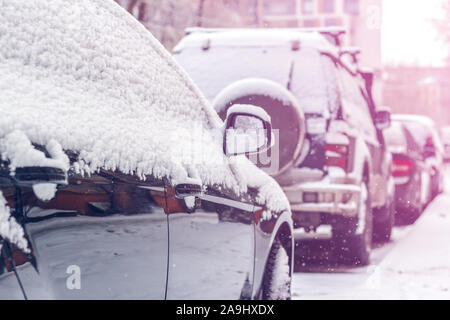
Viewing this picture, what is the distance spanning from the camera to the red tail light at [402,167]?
12.5 m

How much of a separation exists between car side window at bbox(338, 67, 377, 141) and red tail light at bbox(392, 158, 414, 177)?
8.24 ft

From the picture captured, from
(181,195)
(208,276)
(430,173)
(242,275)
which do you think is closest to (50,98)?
(181,195)

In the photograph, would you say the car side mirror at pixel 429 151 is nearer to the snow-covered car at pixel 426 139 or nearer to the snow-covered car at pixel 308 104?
the snow-covered car at pixel 426 139

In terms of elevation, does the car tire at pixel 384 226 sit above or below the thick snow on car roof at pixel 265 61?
below

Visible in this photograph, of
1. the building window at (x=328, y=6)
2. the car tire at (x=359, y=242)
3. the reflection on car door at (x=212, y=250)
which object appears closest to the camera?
the reflection on car door at (x=212, y=250)

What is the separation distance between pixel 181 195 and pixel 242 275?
744 millimetres

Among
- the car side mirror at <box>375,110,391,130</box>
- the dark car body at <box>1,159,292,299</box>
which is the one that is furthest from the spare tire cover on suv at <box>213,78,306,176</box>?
the car side mirror at <box>375,110,391,130</box>

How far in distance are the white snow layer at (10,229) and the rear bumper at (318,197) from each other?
5212mm

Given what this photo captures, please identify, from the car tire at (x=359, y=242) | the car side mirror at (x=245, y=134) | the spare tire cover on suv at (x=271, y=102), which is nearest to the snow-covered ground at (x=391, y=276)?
the car tire at (x=359, y=242)

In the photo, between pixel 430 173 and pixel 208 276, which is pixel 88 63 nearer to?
pixel 208 276

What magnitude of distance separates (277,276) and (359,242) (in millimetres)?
3783

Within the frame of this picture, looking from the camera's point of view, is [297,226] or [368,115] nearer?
[297,226]

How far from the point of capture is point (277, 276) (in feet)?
14.1

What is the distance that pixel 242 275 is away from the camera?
3779 mm
